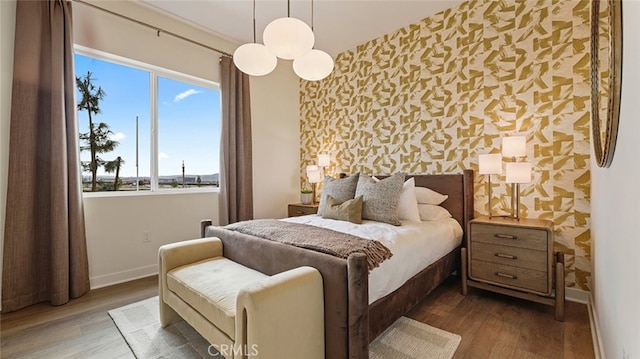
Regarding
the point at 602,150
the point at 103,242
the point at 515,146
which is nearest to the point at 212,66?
the point at 103,242

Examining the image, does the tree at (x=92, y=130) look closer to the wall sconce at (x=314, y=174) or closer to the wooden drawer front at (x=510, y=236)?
the wall sconce at (x=314, y=174)

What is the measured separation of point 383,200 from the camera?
254 centimetres

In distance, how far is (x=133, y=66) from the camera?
296 centimetres

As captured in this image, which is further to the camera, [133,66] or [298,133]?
[298,133]

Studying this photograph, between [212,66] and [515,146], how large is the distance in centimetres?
347

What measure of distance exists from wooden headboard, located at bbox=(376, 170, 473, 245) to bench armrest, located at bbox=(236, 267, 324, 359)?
1.97 meters

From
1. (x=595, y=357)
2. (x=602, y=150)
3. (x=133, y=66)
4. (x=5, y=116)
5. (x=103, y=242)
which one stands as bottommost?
(x=595, y=357)

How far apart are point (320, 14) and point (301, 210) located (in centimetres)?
244

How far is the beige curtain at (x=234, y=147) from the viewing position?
3451 mm

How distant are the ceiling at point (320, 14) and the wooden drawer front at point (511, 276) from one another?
8.68 ft

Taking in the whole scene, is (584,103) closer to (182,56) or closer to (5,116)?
(182,56)

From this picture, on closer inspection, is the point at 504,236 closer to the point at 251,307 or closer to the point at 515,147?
the point at 515,147

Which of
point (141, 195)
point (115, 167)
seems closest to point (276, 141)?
point (141, 195)

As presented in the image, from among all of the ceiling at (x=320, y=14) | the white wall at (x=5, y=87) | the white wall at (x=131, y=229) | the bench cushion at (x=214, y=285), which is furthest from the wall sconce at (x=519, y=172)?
the white wall at (x=5, y=87)
